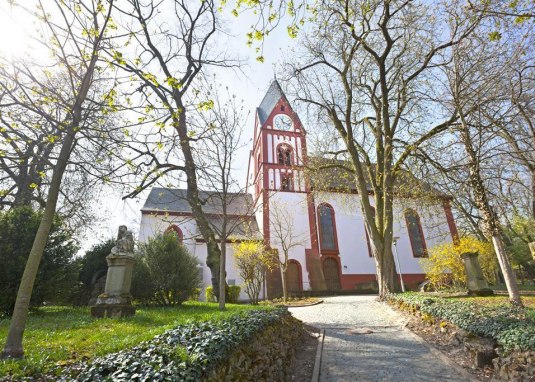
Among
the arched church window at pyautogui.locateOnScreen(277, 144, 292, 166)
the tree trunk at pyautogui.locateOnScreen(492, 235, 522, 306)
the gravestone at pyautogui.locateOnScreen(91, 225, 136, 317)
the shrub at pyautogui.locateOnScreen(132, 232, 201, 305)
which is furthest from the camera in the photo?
the arched church window at pyautogui.locateOnScreen(277, 144, 292, 166)

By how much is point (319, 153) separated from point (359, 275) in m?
12.3

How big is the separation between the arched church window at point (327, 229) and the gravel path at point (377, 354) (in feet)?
47.8

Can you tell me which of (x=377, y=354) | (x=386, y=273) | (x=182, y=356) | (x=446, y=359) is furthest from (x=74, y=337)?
(x=386, y=273)

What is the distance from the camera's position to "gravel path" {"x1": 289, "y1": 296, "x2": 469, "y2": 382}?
16.5ft

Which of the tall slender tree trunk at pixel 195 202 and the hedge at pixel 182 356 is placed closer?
the hedge at pixel 182 356

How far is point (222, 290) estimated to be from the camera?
9.41m

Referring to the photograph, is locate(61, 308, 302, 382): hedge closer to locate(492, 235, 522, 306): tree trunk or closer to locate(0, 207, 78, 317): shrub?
locate(492, 235, 522, 306): tree trunk

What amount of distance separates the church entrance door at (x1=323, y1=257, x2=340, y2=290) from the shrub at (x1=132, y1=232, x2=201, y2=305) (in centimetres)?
1350

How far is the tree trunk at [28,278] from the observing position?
4.18m

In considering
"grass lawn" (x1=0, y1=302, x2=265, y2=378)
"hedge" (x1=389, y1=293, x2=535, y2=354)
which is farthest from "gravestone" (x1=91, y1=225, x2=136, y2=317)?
"hedge" (x1=389, y1=293, x2=535, y2=354)

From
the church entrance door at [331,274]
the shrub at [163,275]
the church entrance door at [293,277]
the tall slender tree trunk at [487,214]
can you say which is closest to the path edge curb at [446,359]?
the tall slender tree trunk at [487,214]

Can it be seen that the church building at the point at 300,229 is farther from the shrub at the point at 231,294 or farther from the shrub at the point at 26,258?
the shrub at the point at 26,258

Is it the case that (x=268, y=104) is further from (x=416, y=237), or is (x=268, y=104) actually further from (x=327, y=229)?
(x=416, y=237)

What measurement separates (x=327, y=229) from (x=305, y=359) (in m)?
19.1
